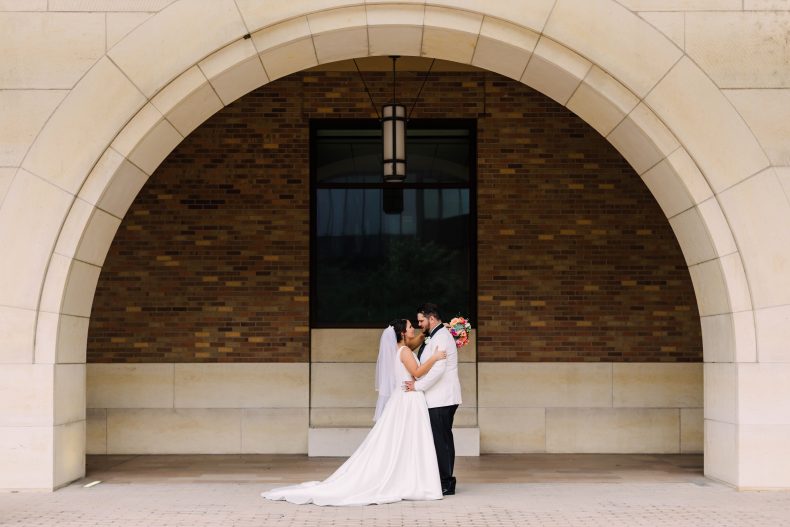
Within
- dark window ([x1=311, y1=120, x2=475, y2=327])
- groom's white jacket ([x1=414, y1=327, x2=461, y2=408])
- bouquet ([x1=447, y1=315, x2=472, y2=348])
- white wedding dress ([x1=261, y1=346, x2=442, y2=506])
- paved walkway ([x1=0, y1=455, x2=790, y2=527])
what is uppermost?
dark window ([x1=311, y1=120, x2=475, y2=327])

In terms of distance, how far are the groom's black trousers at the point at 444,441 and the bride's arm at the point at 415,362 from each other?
1.28ft

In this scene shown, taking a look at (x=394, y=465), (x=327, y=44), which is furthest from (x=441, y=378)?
(x=327, y=44)

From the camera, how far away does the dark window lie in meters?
13.6

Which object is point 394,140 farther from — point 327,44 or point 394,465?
point 394,465

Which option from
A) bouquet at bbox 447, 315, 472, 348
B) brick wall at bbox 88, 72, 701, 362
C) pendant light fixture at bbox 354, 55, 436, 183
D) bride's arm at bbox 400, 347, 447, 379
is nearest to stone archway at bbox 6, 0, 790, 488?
pendant light fixture at bbox 354, 55, 436, 183

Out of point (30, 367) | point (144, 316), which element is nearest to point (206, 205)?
point (144, 316)

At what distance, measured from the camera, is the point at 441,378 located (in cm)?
1001

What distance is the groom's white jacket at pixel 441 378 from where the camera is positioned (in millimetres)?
9938

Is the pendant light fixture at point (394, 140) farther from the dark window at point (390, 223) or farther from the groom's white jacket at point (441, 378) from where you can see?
the groom's white jacket at point (441, 378)

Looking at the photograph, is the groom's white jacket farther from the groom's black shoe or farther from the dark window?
the dark window

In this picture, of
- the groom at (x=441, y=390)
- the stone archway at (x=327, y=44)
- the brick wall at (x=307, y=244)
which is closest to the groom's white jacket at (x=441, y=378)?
the groom at (x=441, y=390)

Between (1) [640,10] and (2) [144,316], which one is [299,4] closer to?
(1) [640,10]

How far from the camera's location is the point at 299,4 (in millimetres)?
10055

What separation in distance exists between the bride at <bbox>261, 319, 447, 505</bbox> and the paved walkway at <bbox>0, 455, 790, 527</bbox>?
21cm
